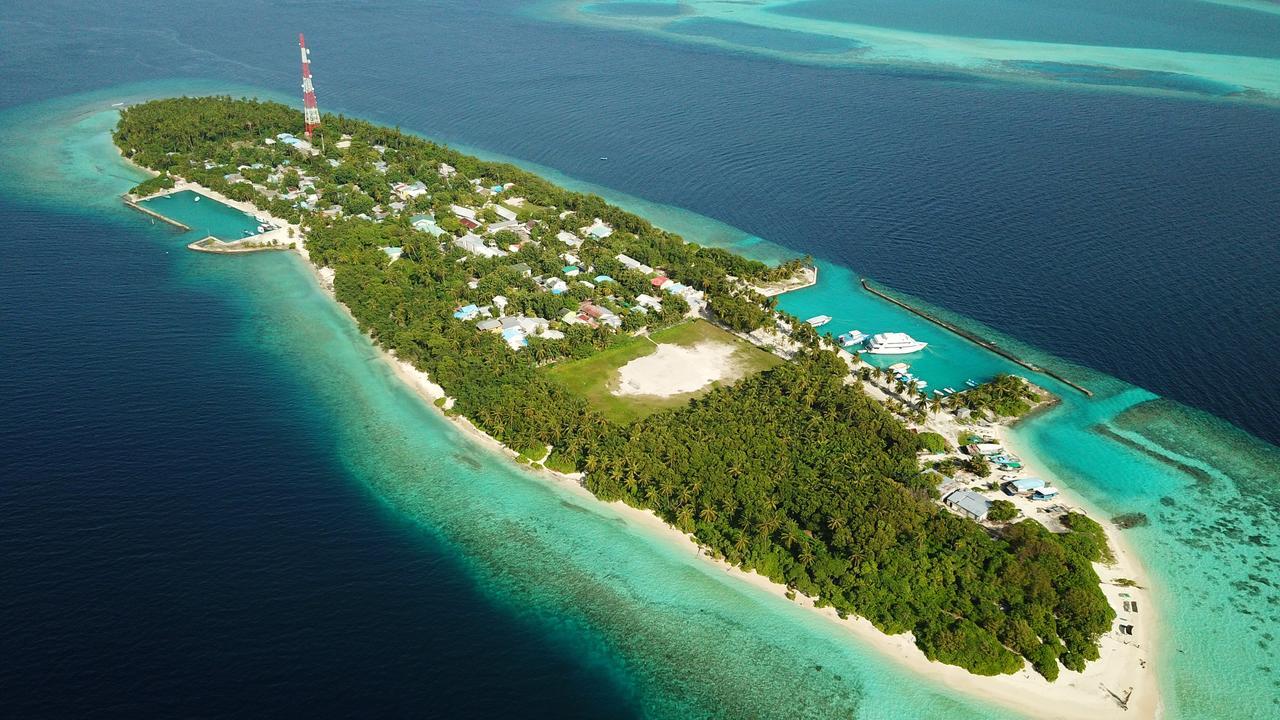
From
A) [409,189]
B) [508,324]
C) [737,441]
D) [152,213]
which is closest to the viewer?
[737,441]

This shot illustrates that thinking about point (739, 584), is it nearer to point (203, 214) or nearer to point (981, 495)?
point (981, 495)

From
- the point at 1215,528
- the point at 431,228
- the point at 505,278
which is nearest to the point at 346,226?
the point at 431,228

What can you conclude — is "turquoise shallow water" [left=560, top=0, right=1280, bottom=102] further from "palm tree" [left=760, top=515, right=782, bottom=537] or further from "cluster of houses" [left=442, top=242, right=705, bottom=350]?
"palm tree" [left=760, top=515, right=782, bottom=537]

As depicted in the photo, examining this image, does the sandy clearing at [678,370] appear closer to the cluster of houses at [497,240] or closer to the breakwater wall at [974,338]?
the cluster of houses at [497,240]

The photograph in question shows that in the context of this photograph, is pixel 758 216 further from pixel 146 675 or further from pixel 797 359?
pixel 146 675

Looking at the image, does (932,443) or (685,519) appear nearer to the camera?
(685,519)

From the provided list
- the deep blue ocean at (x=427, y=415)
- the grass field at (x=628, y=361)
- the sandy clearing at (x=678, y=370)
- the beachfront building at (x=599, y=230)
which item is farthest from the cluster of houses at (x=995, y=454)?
the beachfront building at (x=599, y=230)

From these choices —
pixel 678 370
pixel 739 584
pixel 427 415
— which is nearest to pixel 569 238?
pixel 678 370
